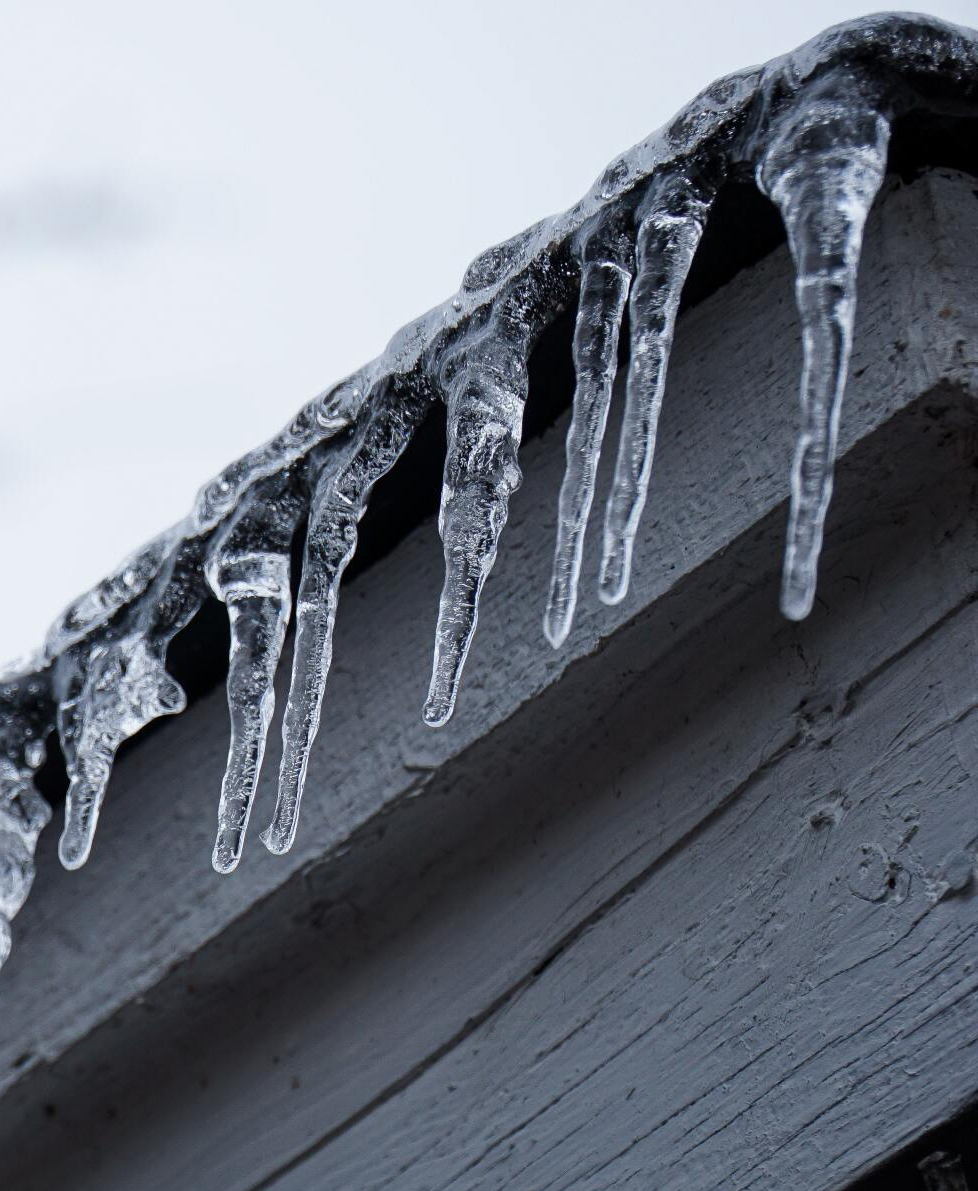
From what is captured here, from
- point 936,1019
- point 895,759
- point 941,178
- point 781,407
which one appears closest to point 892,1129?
point 936,1019

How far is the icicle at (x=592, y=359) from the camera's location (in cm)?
80

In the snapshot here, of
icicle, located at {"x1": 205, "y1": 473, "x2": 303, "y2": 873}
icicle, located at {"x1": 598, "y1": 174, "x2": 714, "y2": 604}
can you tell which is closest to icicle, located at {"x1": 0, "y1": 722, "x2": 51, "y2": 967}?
icicle, located at {"x1": 205, "y1": 473, "x2": 303, "y2": 873}

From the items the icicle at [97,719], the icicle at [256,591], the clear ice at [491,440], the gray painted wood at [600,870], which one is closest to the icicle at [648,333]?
the clear ice at [491,440]

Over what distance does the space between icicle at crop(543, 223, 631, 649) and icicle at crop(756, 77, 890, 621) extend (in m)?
0.10

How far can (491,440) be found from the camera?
851 mm

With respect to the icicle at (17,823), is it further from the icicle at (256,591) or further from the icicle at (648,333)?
the icicle at (648,333)

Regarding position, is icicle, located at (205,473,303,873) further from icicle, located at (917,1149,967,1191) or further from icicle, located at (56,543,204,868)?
icicle, located at (917,1149,967,1191)

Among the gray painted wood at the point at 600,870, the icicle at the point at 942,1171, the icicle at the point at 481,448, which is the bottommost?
the icicle at the point at 942,1171

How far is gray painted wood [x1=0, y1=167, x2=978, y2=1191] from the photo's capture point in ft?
2.55

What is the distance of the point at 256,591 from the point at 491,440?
0.62ft

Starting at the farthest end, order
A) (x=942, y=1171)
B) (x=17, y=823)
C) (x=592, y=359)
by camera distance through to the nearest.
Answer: (x=17, y=823) < (x=592, y=359) < (x=942, y=1171)

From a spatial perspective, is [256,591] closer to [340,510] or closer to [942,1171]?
[340,510]

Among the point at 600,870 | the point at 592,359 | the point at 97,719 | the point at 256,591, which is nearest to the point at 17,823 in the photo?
the point at 97,719

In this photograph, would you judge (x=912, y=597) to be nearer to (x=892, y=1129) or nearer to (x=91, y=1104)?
(x=892, y=1129)
